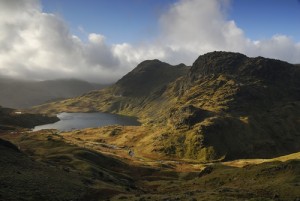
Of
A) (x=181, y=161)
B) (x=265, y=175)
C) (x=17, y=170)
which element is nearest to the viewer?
(x=17, y=170)

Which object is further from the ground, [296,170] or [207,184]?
[296,170]

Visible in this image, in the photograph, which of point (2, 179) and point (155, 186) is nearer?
point (2, 179)

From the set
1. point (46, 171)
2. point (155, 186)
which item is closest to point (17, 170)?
point (46, 171)

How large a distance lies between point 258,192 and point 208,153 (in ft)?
459

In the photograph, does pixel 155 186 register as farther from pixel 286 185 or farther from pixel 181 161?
pixel 181 161

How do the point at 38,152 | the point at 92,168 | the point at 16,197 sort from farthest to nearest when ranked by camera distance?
the point at 38,152 < the point at 92,168 < the point at 16,197

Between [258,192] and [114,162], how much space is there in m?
83.2

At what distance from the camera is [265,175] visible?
73.8m

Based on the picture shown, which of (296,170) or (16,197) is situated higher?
(296,170)

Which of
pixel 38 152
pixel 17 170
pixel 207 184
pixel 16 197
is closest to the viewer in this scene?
pixel 16 197

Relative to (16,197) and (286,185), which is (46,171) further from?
(286,185)

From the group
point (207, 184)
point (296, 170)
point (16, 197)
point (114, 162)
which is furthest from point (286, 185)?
point (114, 162)

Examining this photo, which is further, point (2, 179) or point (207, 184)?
point (207, 184)

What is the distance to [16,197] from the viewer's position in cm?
5272
